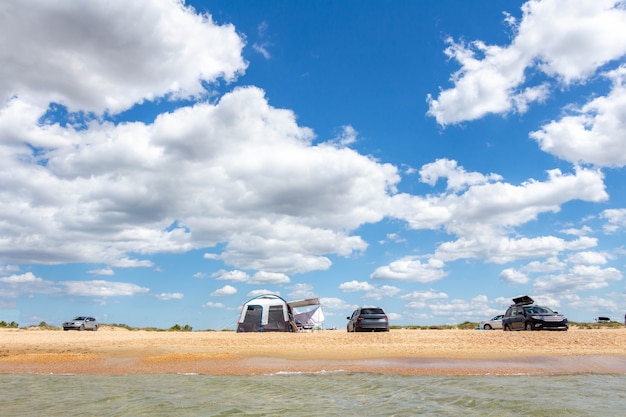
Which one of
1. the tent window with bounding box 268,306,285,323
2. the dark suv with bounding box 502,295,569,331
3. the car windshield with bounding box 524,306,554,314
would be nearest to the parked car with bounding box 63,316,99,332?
the tent window with bounding box 268,306,285,323

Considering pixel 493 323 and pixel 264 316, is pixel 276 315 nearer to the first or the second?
pixel 264 316

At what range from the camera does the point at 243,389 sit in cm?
1245

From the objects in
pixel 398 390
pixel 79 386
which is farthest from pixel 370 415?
pixel 79 386

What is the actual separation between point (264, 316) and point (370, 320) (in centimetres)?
694

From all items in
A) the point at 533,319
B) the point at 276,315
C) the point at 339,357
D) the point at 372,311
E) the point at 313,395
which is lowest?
the point at 313,395

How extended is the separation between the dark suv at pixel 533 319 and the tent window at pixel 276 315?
14568mm

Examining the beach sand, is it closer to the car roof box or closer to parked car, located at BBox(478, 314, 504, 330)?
the car roof box

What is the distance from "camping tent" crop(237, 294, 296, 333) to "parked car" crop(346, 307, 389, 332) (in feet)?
15.7

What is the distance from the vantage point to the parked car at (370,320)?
31891 mm

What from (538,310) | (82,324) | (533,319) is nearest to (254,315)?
(533,319)

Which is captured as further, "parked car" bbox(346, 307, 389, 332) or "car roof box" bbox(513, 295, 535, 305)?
"car roof box" bbox(513, 295, 535, 305)

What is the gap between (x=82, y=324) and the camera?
48.7 meters

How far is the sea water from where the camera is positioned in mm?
9805

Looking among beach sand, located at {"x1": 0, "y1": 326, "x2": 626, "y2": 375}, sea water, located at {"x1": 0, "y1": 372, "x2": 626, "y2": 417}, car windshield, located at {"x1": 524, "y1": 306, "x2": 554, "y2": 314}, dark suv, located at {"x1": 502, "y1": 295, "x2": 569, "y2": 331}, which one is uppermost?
car windshield, located at {"x1": 524, "y1": 306, "x2": 554, "y2": 314}
